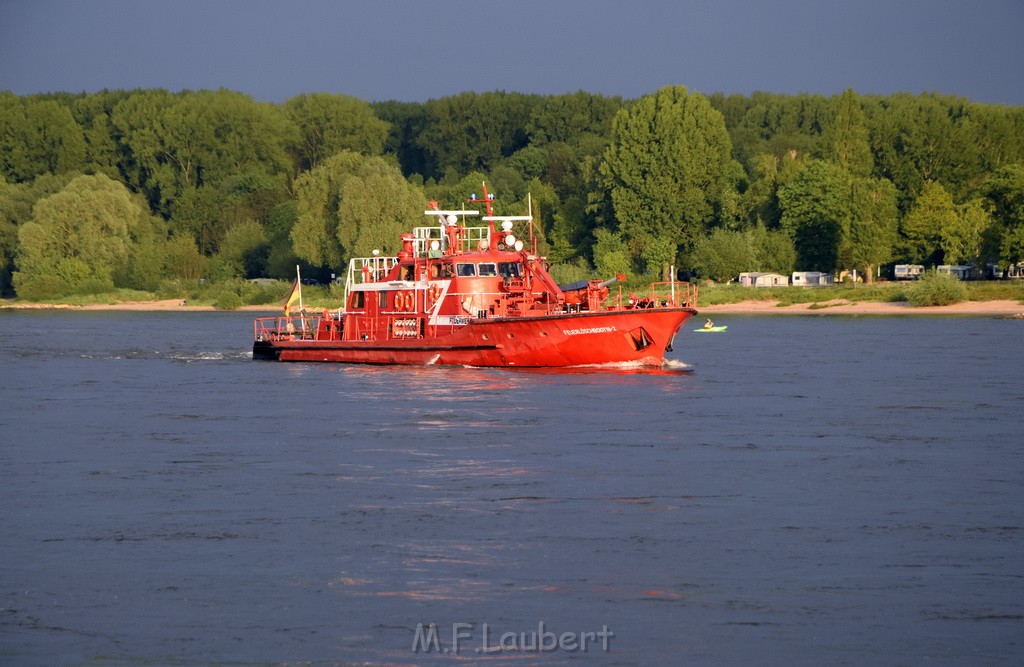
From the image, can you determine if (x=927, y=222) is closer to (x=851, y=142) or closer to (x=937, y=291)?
→ (x=851, y=142)

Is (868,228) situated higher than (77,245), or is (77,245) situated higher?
(868,228)

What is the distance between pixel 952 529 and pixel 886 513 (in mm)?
1582

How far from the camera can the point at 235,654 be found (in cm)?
1638

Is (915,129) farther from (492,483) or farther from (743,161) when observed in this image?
(492,483)

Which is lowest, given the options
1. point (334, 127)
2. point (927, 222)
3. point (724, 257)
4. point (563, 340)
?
point (563, 340)

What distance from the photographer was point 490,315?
167 feet

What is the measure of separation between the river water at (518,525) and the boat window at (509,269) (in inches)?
266

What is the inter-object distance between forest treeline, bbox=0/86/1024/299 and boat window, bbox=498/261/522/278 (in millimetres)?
60964

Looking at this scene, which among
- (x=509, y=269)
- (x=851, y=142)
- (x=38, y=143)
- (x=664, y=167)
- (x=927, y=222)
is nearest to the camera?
(x=509, y=269)

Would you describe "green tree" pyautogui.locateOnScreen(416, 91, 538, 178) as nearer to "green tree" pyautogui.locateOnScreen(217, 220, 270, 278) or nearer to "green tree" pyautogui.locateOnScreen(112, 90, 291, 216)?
"green tree" pyautogui.locateOnScreen(112, 90, 291, 216)

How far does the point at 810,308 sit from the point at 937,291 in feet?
39.4

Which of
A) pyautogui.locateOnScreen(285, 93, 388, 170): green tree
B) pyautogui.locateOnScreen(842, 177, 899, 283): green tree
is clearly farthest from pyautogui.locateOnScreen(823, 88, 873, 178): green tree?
pyautogui.locateOnScreen(285, 93, 388, 170): green tree

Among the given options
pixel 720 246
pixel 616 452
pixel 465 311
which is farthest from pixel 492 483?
pixel 720 246

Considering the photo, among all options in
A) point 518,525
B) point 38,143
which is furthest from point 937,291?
point 38,143
